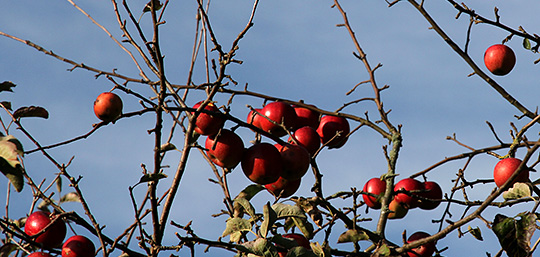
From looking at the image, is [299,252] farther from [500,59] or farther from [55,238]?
[500,59]

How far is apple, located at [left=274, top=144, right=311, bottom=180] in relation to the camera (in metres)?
2.19

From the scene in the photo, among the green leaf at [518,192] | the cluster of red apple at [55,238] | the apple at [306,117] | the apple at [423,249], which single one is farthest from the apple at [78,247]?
the green leaf at [518,192]

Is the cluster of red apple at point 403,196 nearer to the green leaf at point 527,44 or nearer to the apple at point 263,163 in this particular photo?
the apple at point 263,163

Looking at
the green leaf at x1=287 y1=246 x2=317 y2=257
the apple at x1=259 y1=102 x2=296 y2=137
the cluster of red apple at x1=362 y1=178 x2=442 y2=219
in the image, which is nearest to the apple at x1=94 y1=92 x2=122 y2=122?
the apple at x1=259 y1=102 x2=296 y2=137

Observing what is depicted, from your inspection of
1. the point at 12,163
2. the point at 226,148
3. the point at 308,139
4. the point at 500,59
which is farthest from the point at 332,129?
the point at 12,163

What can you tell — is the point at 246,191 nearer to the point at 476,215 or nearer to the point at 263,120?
the point at 263,120

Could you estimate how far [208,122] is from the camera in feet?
6.88

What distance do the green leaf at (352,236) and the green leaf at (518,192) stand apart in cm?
52

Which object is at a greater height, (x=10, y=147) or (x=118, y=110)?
(x=118, y=110)

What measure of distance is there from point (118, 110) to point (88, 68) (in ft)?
0.93

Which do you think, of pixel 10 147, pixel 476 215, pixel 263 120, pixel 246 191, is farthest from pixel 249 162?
pixel 10 147

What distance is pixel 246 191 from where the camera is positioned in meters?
2.23

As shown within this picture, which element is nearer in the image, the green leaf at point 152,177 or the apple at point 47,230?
the green leaf at point 152,177

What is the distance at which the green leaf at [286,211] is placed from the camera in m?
1.94
